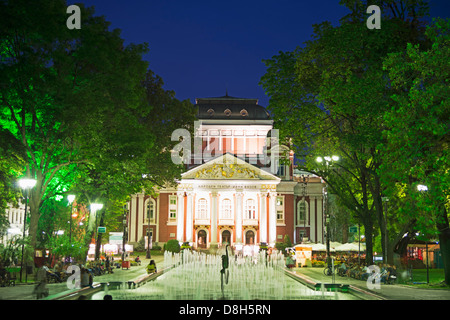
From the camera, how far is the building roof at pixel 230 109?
8394cm

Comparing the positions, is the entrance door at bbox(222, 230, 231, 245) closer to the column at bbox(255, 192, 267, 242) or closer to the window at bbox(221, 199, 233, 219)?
the window at bbox(221, 199, 233, 219)

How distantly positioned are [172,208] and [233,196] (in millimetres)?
9669

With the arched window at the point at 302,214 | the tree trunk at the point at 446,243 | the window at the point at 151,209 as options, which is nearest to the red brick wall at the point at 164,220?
the window at the point at 151,209

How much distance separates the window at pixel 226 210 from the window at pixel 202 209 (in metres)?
2.58

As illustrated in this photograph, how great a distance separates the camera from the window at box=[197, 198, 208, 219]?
77.6 metres

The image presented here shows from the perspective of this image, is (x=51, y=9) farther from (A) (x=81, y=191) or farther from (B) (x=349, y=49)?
(B) (x=349, y=49)

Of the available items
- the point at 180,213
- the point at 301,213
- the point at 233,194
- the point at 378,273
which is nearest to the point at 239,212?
the point at 233,194

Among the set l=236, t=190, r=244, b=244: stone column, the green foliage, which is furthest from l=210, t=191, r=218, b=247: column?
the green foliage

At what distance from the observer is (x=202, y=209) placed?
78062 millimetres

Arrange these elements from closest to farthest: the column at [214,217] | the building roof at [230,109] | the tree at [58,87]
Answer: the tree at [58,87], the column at [214,217], the building roof at [230,109]

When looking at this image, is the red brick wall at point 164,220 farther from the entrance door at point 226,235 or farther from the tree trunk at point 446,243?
the tree trunk at point 446,243

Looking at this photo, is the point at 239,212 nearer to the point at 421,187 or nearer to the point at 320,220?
the point at 320,220

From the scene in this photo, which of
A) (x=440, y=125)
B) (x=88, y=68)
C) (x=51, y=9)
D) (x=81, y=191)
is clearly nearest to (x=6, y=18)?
(x=51, y=9)

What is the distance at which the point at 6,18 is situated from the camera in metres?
24.5
